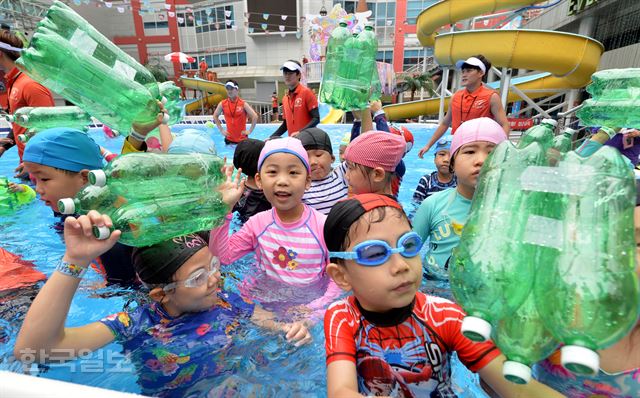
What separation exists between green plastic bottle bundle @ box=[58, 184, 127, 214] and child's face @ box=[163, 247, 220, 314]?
1.43 feet

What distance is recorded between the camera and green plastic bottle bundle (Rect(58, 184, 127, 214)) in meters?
1.66

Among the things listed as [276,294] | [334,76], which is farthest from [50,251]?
[334,76]

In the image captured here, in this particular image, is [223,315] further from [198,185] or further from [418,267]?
[418,267]

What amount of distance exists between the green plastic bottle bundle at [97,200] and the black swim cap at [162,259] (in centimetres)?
28

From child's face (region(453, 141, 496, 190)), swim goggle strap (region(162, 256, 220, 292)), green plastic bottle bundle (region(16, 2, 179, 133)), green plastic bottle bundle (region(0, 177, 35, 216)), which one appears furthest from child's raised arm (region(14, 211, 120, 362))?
green plastic bottle bundle (region(0, 177, 35, 216))

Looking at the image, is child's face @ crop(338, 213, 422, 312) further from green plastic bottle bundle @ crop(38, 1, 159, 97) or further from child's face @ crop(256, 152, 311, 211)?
green plastic bottle bundle @ crop(38, 1, 159, 97)

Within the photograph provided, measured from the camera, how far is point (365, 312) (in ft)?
5.38

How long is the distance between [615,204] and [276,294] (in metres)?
2.30

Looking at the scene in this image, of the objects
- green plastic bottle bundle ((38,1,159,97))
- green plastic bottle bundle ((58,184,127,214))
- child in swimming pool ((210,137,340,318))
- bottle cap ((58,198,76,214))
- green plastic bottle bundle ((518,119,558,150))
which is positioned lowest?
child in swimming pool ((210,137,340,318))

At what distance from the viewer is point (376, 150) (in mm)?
2848

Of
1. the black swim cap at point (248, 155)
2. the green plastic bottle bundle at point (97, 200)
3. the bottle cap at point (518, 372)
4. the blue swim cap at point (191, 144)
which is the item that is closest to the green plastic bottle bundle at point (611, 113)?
the black swim cap at point (248, 155)

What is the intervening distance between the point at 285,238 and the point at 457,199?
4.13 feet

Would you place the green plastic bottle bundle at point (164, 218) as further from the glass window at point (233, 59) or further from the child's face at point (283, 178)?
the glass window at point (233, 59)

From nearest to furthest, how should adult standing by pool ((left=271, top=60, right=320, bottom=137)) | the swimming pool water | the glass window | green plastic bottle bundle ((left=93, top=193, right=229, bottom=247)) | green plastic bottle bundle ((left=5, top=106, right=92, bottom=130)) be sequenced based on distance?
1. green plastic bottle bundle ((left=93, top=193, right=229, bottom=247))
2. the swimming pool water
3. green plastic bottle bundle ((left=5, top=106, right=92, bottom=130))
4. adult standing by pool ((left=271, top=60, right=320, bottom=137))
5. the glass window
